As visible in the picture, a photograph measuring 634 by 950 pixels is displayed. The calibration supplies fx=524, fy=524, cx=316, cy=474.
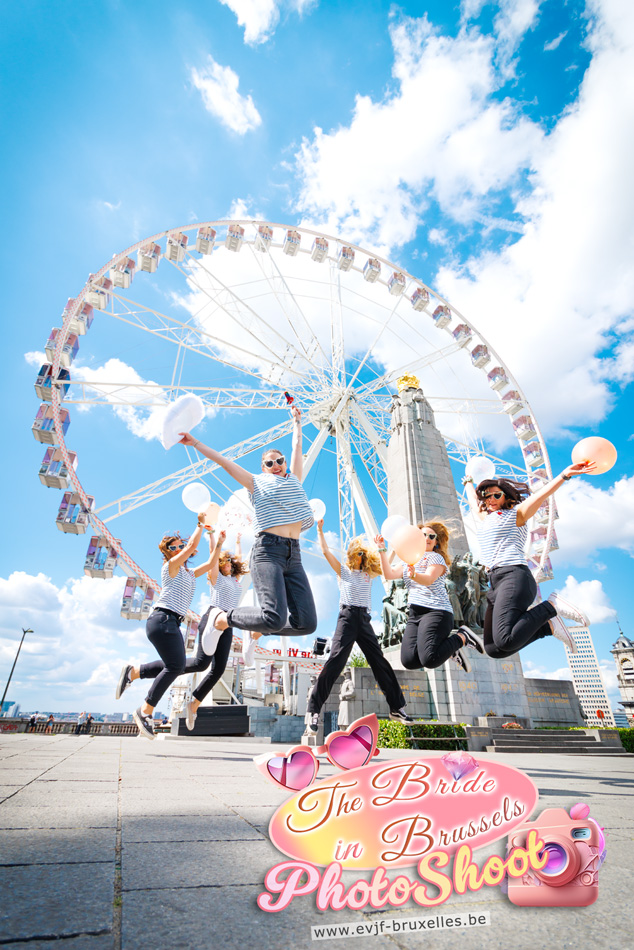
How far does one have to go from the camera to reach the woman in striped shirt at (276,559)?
168 inches

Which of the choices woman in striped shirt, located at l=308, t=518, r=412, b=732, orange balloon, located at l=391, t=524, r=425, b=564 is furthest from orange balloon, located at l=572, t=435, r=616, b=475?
woman in striped shirt, located at l=308, t=518, r=412, b=732

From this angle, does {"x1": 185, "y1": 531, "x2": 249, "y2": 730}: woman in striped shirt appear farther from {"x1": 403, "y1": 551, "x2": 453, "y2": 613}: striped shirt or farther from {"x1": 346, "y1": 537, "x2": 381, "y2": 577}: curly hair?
{"x1": 403, "y1": 551, "x2": 453, "y2": 613}: striped shirt

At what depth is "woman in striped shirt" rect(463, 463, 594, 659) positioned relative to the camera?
4340mm

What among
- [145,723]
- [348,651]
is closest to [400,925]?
[348,651]

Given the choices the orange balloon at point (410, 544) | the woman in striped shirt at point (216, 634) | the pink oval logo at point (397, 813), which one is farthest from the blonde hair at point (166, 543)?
the pink oval logo at point (397, 813)

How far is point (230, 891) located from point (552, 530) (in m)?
20.0

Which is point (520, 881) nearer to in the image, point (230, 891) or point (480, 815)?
point (480, 815)

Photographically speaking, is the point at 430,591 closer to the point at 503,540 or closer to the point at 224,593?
the point at 503,540

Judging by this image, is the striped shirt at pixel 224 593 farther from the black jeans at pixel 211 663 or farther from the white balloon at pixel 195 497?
the white balloon at pixel 195 497

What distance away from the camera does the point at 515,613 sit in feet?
14.3

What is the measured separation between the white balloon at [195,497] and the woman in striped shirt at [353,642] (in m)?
2.25

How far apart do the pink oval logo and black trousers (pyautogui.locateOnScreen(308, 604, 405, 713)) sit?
3.70 meters

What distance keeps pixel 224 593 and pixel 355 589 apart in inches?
81.0

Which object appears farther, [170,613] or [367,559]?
[170,613]
